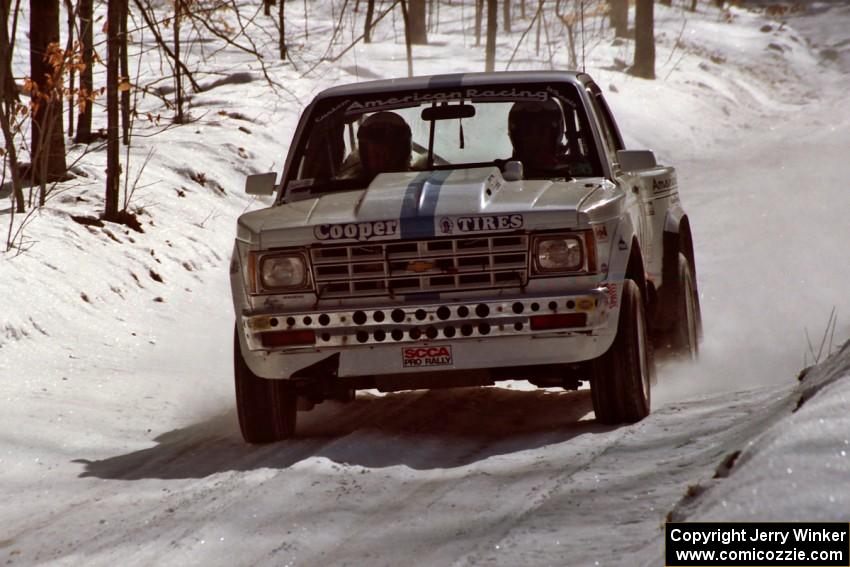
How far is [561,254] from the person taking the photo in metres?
6.27

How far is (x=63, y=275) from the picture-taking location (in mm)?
11211

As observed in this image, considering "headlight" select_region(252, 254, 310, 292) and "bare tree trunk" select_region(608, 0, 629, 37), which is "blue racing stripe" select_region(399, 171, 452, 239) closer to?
"headlight" select_region(252, 254, 310, 292)

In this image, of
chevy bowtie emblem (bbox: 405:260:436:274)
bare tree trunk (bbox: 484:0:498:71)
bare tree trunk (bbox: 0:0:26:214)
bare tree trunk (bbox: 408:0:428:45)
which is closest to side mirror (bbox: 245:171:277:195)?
chevy bowtie emblem (bbox: 405:260:436:274)

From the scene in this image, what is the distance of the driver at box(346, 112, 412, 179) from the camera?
7418mm

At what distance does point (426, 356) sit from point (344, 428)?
1055 millimetres

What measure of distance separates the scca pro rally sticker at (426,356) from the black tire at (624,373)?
2.48 ft

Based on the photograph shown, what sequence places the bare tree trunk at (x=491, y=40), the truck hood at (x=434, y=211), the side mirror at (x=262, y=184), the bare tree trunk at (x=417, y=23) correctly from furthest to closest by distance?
the bare tree trunk at (x=417, y=23) → the bare tree trunk at (x=491, y=40) → the side mirror at (x=262, y=184) → the truck hood at (x=434, y=211)

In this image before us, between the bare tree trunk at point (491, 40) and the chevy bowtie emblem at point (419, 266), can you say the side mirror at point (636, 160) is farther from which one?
the bare tree trunk at point (491, 40)

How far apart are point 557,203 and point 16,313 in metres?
5.12

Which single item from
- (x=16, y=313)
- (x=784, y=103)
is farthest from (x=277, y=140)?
(x=784, y=103)

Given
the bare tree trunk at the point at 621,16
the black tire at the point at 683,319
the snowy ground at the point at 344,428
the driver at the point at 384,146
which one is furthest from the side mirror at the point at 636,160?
the bare tree trunk at the point at 621,16

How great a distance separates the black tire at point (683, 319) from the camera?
28.0ft

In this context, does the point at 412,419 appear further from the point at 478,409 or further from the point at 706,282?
the point at 706,282

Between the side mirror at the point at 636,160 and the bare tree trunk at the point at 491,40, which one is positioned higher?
the side mirror at the point at 636,160
